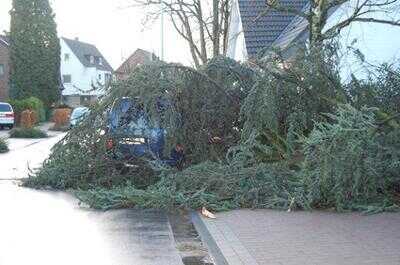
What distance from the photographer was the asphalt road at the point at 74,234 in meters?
6.78

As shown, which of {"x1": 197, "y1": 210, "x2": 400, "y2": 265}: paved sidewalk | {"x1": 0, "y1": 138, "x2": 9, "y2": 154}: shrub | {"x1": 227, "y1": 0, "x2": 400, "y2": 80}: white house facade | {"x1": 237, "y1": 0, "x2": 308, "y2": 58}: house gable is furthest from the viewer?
{"x1": 237, "y1": 0, "x2": 308, "y2": 58}: house gable

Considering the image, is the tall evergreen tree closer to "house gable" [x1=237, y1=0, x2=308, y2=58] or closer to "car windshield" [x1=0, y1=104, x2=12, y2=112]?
"car windshield" [x1=0, y1=104, x2=12, y2=112]

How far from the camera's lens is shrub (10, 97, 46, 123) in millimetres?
43625

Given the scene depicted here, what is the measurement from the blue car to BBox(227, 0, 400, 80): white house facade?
2810 millimetres

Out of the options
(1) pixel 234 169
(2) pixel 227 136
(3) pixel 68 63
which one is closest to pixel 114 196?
(1) pixel 234 169

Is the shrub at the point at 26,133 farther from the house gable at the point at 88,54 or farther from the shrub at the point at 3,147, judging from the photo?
the house gable at the point at 88,54

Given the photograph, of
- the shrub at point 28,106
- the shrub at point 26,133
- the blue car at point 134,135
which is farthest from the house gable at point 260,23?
the shrub at point 28,106

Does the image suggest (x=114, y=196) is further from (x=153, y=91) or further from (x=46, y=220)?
(x=153, y=91)

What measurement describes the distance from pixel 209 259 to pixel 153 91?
218 inches

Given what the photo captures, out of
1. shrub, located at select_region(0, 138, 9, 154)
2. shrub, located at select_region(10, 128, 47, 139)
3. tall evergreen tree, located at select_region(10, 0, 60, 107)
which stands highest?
tall evergreen tree, located at select_region(10, 0, 60, 107)

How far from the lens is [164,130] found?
38.5ft

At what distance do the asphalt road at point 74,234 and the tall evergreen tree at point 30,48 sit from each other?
41645 millimetres

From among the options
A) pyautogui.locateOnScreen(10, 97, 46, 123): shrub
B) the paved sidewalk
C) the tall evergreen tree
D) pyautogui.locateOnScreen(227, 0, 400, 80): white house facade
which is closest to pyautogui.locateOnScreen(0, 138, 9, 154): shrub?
pyautogui.locateOnScreen(227, 0, 400, 80): white house facade

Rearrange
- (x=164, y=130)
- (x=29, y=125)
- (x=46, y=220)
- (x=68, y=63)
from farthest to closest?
(x=68, y=63) → (x=29, y=125) → (x=164, y=130) → (x=46, y=220)
